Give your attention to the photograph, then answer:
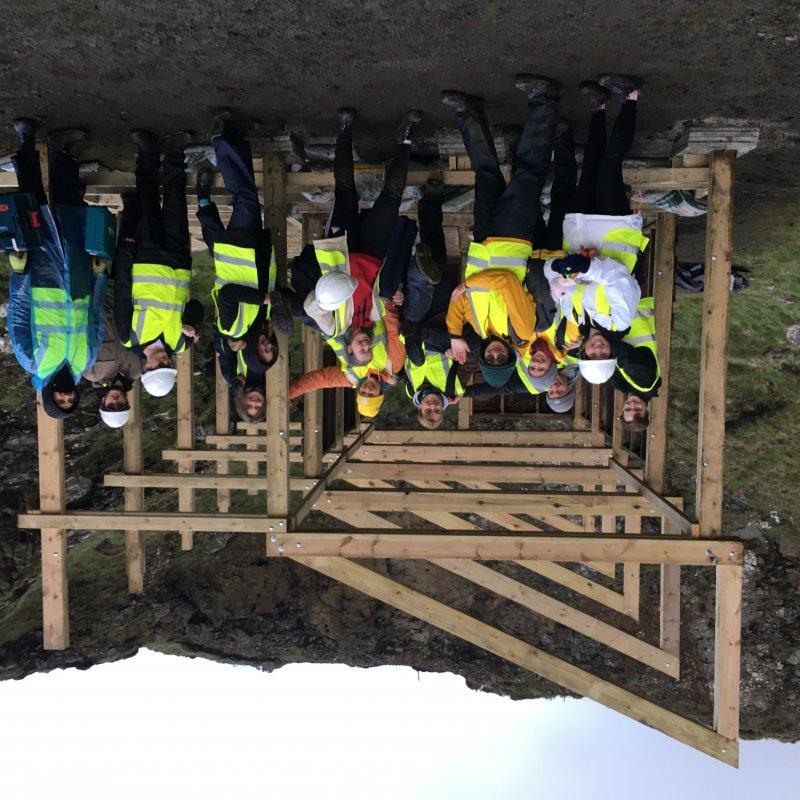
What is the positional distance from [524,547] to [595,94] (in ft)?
10.3

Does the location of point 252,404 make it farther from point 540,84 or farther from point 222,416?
point 222,416

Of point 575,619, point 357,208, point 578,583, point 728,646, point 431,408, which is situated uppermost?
point 357,208

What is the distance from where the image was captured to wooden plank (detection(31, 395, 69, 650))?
219 inches

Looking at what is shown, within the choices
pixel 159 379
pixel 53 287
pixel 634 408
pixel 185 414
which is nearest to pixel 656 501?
pixel 634 408

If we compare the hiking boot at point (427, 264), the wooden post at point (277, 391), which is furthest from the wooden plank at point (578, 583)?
the hiking boot at point (427, 264)

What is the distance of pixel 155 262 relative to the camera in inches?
201

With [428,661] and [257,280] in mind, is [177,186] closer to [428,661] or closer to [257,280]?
[257,280]

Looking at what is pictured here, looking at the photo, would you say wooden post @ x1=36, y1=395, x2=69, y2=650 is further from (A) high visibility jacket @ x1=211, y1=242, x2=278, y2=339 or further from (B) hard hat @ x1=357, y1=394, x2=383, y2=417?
(B) hard hat @ x1=357, y1=394, x2=383, y2=417

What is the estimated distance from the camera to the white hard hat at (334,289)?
4.74 meters

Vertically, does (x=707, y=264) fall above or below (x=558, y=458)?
above

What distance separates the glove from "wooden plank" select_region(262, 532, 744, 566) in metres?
1.84

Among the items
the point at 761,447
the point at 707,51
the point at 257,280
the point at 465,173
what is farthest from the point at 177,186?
the point at 761,447

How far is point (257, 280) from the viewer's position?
16.1ft

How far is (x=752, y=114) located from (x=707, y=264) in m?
1.11
